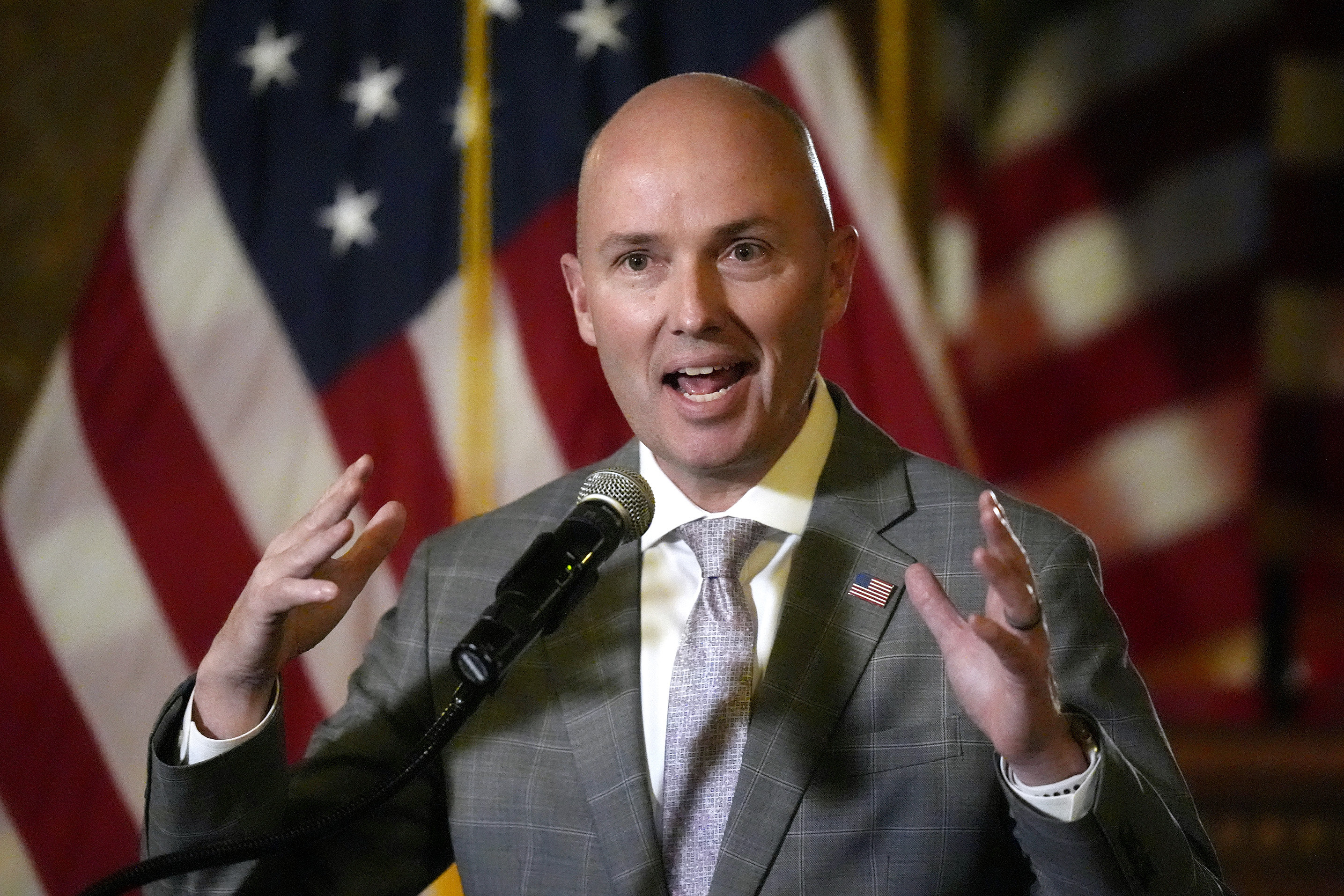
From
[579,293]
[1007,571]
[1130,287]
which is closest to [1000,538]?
→ [1007,571]

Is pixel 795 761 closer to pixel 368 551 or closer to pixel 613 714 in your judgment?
pixel 613 714

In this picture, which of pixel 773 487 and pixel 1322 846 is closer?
pixel 773 487

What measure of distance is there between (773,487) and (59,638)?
1.58 meters

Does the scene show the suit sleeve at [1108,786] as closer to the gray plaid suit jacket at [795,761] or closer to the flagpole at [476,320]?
the gray plaid suit jacket at [795,761]

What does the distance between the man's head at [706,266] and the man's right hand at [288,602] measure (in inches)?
11.7

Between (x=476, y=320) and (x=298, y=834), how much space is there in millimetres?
1461

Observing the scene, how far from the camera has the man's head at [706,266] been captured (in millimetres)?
1355

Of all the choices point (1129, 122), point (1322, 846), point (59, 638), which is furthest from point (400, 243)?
point (1322, 846)

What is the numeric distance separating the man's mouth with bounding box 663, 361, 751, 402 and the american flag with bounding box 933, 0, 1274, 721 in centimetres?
174

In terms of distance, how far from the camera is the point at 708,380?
1380mm

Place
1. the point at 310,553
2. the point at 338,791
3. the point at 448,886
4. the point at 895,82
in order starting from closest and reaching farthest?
the point at 310,553 → the point at 338,791 → the point at 448,886 → the point at 895,82

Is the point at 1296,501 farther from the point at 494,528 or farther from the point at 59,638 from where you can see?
the point at 59,638

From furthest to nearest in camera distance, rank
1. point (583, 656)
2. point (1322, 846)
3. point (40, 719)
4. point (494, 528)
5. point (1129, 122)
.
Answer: point (1129, 122), point (1322, 846), point (40, 719), point (494, 528), point (583, 656)

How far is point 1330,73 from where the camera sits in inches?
110
